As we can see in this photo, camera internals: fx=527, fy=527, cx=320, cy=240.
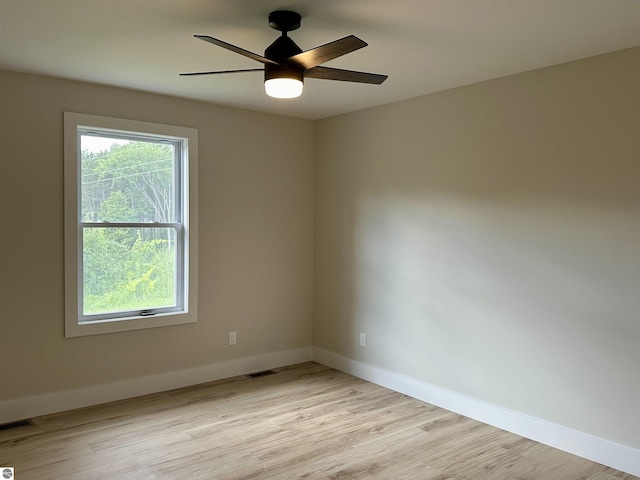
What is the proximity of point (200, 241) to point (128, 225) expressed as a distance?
0.62m

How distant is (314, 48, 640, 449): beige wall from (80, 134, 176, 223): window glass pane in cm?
162

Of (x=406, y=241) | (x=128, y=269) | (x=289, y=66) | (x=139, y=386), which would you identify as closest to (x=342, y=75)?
(x=289, y=66)

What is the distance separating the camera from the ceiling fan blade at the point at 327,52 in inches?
87.3

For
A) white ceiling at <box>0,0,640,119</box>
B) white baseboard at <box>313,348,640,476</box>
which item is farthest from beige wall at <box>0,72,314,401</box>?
white baseboard at <box>313,348,640,476</box>

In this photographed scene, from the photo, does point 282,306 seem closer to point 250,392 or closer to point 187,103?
point 250,392

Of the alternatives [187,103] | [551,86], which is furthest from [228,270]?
[551,86]

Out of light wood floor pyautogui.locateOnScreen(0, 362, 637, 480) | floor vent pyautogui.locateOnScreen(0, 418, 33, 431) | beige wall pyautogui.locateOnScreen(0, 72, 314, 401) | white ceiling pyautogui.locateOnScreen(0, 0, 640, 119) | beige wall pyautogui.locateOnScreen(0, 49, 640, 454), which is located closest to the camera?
white ceiling pyautogui.locateOnScreen(0, 0, 640, 119)

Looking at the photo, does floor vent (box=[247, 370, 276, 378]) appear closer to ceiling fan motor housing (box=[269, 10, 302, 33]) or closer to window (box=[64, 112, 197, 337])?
window (box=[64, 112, 197, 337])

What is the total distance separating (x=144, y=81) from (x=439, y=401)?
10.9 feet

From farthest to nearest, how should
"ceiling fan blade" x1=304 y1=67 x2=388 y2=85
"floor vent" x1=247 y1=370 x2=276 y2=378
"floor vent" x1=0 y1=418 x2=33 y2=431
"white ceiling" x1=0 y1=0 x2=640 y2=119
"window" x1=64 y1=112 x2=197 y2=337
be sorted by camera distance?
"floor vent" x1=247 y1=370 x2=276 y2=378, "window" x1=64 y1=112 x2=197 y2=337, "floor vent" x1=0 y1=418 x2=33 y2=431, "ceiling fan blade" x1=304 y1=67 x2=388 y2=85, "white ceiling" x1=0 y1=0 x2=640 y2=119

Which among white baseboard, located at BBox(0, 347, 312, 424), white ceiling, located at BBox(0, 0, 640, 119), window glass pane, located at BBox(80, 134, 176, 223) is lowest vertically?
white baseboard, located at BBox(0, 347, 312, 424)

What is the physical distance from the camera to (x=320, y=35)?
9.48 ft

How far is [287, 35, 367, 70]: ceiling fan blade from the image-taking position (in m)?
2.22

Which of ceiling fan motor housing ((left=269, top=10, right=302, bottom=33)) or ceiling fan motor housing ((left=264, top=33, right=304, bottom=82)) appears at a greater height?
ceiling fan motor housing ((left=269, top=10, right=302, bottom=33))
